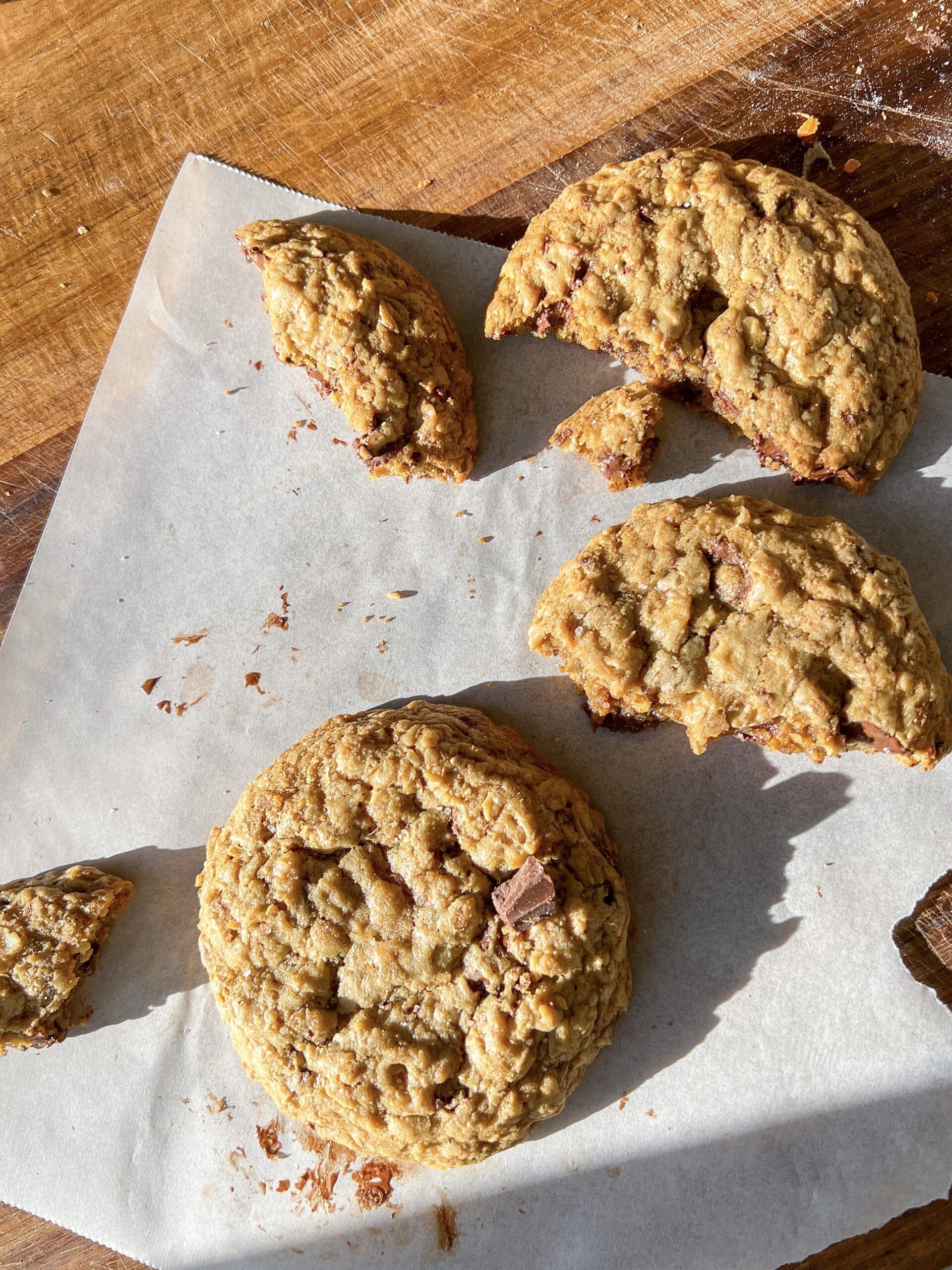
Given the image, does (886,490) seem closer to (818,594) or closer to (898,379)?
(898,379)

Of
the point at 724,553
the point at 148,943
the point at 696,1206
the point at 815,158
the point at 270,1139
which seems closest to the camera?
the point at 724,553

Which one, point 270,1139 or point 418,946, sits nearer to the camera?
point 418,946

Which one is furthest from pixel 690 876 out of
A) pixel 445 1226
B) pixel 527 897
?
pixel 445 1226

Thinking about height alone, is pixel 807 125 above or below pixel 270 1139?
above

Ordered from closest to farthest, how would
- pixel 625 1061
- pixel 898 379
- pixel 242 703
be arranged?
pixel 898 379 < pixel 625 1061 < pixel 242 703

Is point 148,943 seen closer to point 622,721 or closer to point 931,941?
point 622,721

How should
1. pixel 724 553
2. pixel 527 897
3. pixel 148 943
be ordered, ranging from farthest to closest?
pixel 148 943 < pixel 724 553 < pixel 527 897

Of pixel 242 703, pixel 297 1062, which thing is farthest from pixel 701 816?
pixel 242 703
